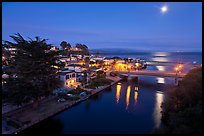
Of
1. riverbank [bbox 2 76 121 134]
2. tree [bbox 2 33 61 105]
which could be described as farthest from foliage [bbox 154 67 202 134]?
tree [bbox 2 33 61 105]

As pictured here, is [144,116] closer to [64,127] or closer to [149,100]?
[149,100]

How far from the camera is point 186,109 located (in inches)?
316

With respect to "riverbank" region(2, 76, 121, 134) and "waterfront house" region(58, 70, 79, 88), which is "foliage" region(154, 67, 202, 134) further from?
"waterfront house" region(58, 70, 79, 88)

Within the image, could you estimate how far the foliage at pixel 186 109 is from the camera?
6227mm

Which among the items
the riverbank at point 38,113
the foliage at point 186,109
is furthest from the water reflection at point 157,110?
the riverbank at point 38,113

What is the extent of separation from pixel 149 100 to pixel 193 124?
1416cm

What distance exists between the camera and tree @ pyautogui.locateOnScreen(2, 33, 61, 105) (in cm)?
1325

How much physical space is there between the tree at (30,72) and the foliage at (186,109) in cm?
946

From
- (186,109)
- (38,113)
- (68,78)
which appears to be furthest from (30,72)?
(186,109)

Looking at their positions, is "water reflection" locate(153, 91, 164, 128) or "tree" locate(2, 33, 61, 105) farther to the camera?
"water reflection" locate(153, 91, 164, 128)

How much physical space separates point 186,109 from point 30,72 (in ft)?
35.9

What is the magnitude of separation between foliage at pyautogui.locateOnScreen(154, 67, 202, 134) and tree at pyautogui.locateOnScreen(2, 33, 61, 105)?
31.0 ft

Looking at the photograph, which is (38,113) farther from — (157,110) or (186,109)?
(186,109)

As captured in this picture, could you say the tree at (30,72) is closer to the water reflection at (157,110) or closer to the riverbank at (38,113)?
the riverbank at (38,113)
